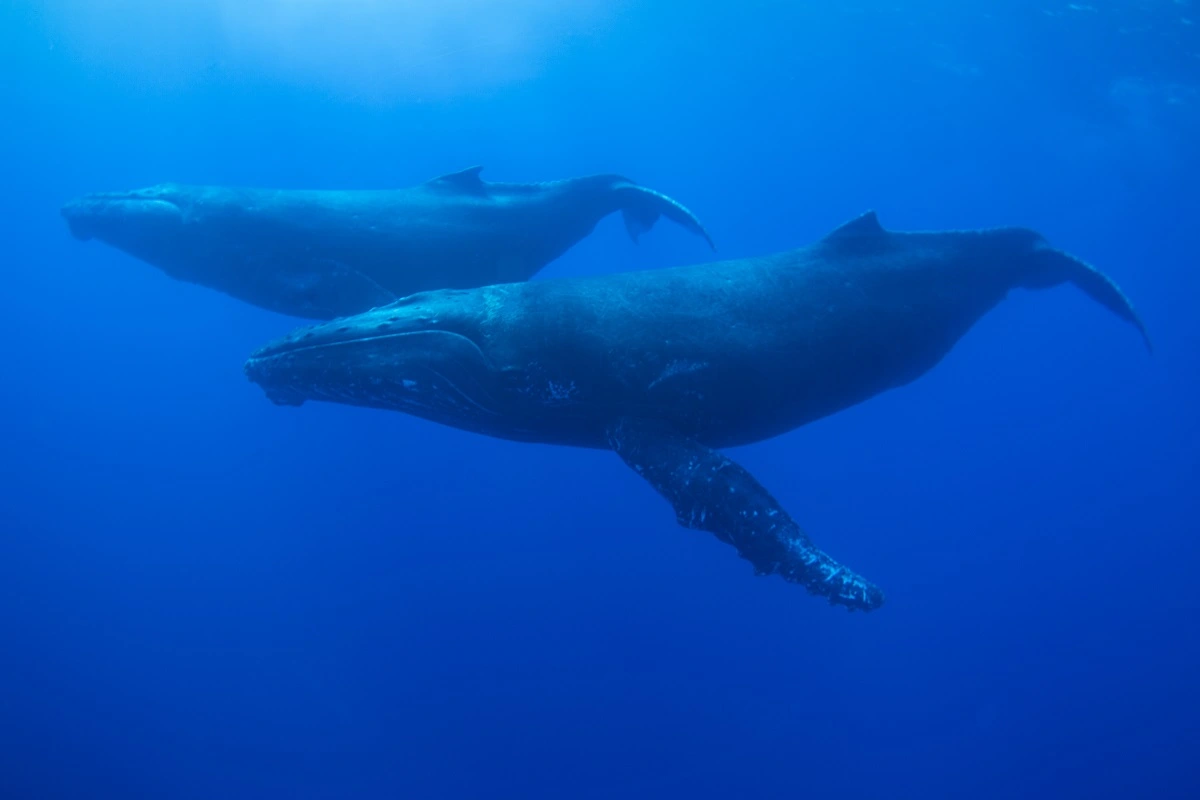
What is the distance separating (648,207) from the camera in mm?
14008

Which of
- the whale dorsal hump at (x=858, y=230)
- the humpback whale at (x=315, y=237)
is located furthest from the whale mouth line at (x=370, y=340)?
the whale dorsal hump at (x=858, y=230)

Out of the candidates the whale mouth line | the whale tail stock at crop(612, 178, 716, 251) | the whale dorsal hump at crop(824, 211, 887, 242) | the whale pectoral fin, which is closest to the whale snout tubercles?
the whale mouth line

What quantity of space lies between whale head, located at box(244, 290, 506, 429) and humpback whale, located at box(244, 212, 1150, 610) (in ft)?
0.05

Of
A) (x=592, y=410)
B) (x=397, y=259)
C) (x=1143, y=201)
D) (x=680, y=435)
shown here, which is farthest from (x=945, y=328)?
(x=1143, y=201)

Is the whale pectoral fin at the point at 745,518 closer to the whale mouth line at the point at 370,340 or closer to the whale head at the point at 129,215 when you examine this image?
the whale mouth line at the point at 370,340

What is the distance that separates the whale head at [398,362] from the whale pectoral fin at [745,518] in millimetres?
1791

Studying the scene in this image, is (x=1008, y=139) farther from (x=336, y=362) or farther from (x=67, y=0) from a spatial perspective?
(x=67, y=0)

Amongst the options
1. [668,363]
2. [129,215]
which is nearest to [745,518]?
[668,363]

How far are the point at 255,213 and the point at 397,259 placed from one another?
2407 mm

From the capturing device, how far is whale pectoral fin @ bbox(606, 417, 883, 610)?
21.1 ft

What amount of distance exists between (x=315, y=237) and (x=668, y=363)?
7.30m

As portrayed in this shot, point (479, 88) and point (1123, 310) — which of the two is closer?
point (1123, 310)

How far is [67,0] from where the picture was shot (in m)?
49.8

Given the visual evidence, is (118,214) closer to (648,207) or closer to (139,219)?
(139,219)
